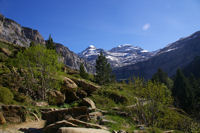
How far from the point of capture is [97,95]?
78.7 feet

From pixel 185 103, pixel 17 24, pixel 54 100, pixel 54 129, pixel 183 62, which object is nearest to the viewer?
pixel 54 129

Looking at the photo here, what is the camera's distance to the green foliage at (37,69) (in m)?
19.0

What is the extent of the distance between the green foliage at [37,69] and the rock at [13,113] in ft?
29.0

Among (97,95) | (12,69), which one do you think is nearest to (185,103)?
(97,95)

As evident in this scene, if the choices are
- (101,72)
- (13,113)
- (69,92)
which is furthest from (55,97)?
(101,72)

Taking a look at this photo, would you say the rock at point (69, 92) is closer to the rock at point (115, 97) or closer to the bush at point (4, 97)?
the rock at point (115, 97)

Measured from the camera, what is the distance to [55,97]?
19.9 meters

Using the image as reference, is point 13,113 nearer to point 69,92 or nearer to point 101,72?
point 69,92

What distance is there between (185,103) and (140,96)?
3844 centimetres

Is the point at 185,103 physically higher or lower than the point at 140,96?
lower

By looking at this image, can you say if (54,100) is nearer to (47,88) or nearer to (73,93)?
(47,88)

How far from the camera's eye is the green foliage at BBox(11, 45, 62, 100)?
19.0 m

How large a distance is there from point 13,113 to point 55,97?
10.2 meters

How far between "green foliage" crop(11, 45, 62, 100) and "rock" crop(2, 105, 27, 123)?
8.85 meters
